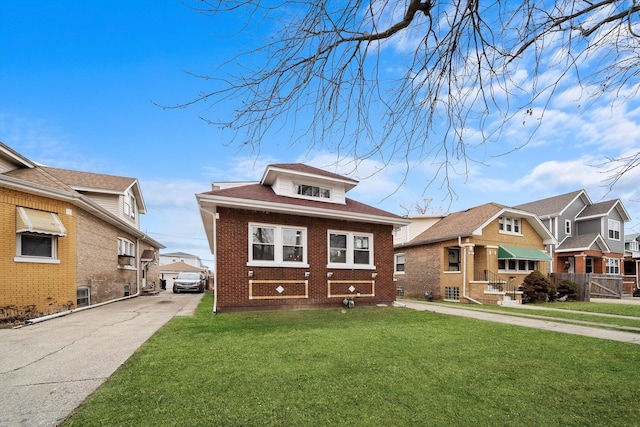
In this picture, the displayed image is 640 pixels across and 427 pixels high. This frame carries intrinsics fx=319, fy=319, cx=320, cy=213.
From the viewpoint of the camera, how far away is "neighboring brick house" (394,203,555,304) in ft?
58.4

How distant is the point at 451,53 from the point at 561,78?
3.89ft

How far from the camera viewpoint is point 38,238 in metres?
10.2

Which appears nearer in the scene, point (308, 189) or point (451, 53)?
point (451, 53)

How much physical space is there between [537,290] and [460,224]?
210 inches

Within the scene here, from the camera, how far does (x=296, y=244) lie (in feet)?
39.9

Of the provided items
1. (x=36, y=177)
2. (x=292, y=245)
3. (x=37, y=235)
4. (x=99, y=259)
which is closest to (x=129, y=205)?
(x=99, y=259)

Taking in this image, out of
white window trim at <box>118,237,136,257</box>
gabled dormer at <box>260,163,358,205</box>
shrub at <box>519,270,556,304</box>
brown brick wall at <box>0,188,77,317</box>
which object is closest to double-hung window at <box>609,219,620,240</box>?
shrub at <box>519,270,556,304</box>

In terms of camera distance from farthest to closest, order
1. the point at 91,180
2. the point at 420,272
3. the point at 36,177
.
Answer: the point at 420,272
the point at 91,180
the point at 36,177

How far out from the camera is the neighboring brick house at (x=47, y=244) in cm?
932

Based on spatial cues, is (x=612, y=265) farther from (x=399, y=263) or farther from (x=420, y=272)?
(x=399, y=263)

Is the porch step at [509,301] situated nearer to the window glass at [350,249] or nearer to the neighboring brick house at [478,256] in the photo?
the neighboring brick house at [478,256]

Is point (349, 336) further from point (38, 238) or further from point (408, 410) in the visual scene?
point (38, 238)

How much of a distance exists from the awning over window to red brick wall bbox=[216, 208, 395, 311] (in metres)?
5.10

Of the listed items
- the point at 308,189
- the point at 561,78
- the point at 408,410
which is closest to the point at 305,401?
the point at 408,410
